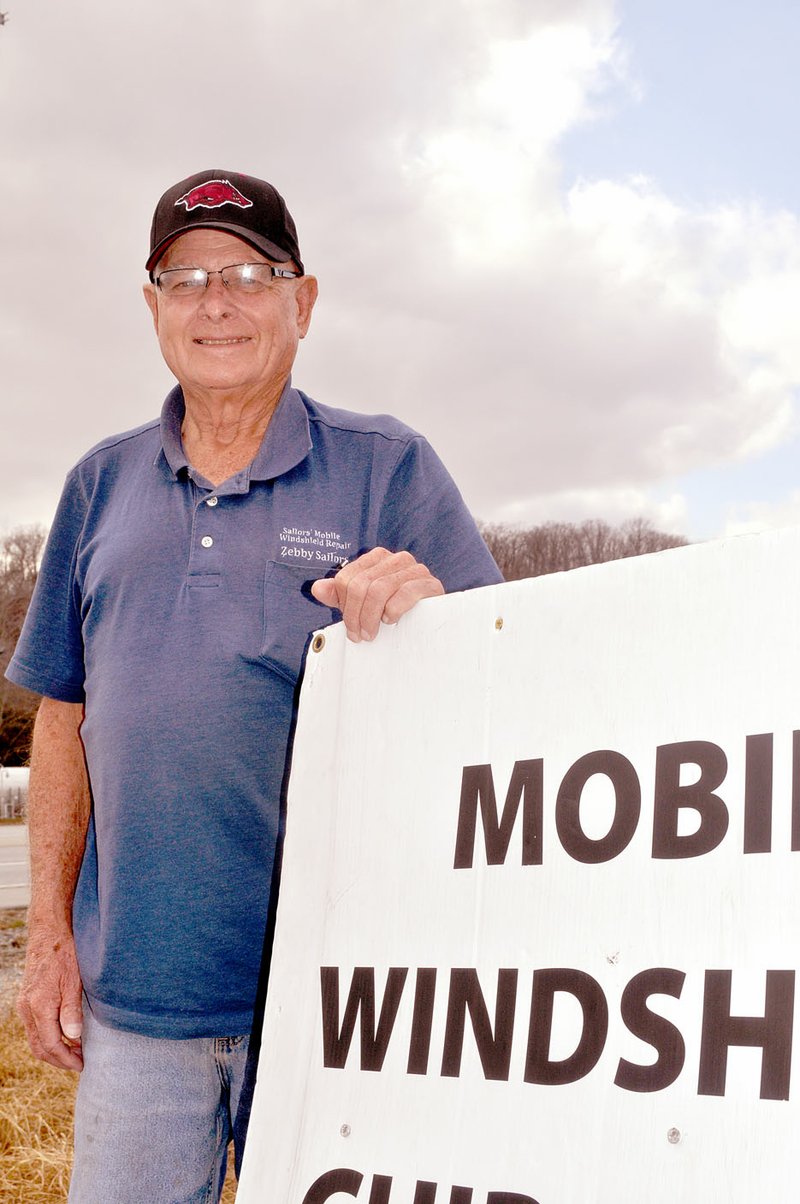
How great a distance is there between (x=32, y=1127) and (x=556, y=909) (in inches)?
157

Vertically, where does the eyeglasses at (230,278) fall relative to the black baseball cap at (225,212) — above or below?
below

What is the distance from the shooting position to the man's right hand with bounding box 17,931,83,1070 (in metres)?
2.31

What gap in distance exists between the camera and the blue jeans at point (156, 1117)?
6.93ft

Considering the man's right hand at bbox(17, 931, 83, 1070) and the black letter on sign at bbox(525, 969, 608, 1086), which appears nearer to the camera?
the black letter on sign at bbox(525, 969, 608, 1086)

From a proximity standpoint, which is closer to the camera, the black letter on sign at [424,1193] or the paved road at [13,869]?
the black letter on sign at [424,1193]

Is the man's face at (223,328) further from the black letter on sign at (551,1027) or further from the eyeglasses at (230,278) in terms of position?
the black letter on sign at (551,1027)

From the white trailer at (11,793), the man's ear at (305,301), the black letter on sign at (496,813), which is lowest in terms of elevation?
the black letter on sign at (496,813)

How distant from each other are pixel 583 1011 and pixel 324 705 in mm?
716

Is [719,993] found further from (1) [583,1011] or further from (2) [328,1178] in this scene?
(2) [328,1178]

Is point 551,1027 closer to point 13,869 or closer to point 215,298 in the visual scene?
point 215,298

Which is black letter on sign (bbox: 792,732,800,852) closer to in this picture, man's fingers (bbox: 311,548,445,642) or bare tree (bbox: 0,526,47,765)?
man's fingers (bbox: 311,548,445,642)

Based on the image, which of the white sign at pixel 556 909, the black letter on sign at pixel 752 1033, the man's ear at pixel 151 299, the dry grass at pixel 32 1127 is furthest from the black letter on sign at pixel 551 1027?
the dry grass at pixel 32 1127

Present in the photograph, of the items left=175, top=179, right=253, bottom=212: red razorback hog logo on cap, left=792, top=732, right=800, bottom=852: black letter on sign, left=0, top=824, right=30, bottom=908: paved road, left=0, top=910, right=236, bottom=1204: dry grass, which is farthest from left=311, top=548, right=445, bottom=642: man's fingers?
left=0, top=824, right=30, bottom=908: paved road

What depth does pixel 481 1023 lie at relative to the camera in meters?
1.60
